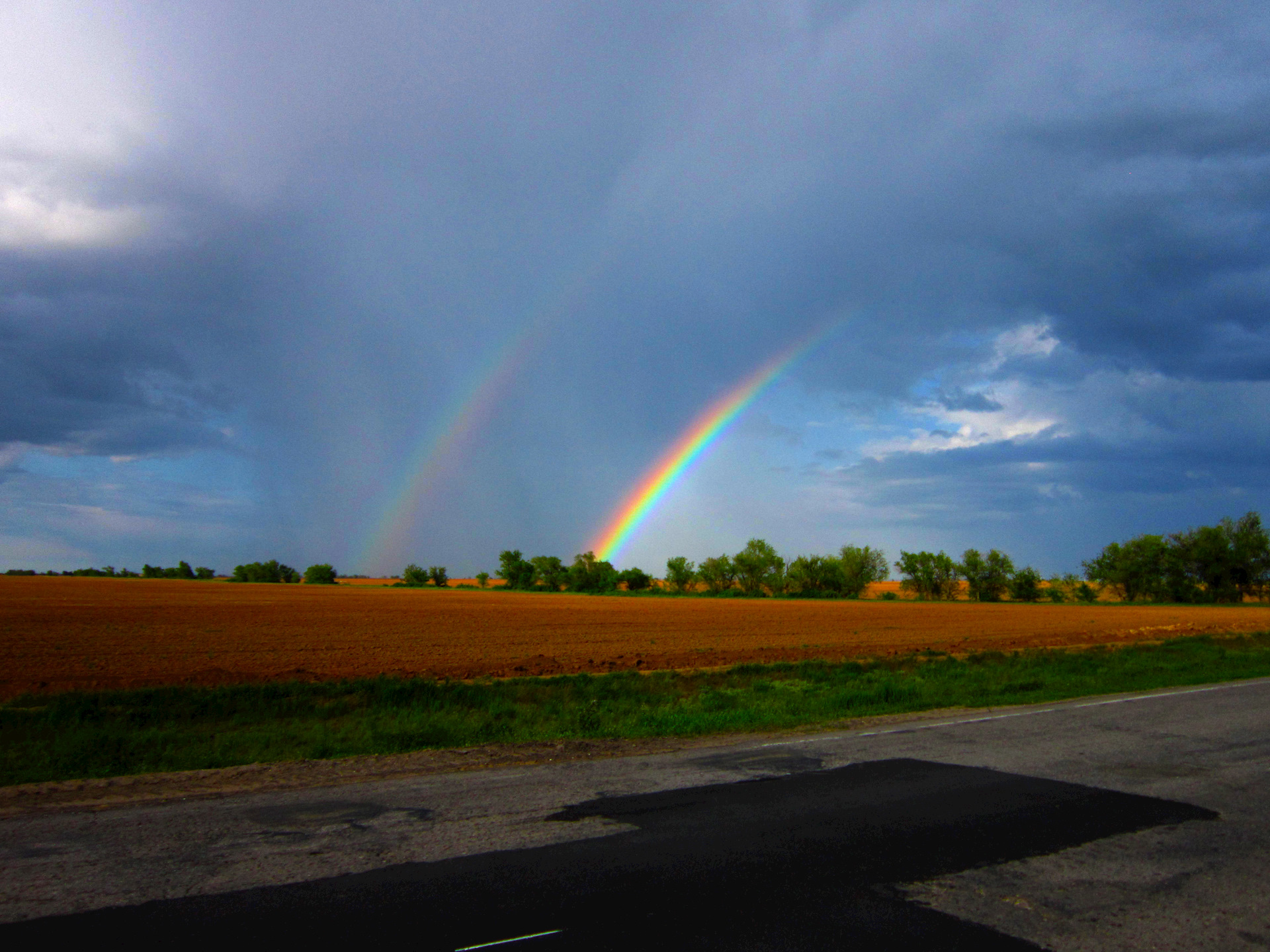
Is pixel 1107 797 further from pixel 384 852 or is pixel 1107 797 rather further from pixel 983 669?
pixel 983 669

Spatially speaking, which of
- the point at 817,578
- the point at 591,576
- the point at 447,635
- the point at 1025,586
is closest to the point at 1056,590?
the point at 1025,586

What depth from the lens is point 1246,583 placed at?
123438mm

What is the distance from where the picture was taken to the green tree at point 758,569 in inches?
5955

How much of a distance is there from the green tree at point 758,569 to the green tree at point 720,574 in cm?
129

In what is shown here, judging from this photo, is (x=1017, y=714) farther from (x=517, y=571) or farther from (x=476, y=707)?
(x=517, y=571)

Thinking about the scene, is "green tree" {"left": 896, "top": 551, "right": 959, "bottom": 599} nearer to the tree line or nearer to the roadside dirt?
the tree line

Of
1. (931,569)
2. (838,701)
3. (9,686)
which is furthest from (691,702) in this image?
(931,569)

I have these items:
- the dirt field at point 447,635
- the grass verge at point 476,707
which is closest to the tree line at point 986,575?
the dirt field at point 447,635

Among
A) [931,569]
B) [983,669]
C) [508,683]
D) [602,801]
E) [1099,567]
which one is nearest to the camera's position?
[602,801]

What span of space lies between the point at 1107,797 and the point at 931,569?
15001cm

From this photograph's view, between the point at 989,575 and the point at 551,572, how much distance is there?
92.5 metres

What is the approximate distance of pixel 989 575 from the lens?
5600 inches

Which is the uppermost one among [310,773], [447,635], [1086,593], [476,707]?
[1086,593]

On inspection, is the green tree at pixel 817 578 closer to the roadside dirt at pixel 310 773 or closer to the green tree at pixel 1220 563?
the green tree at pixel 1220 563
